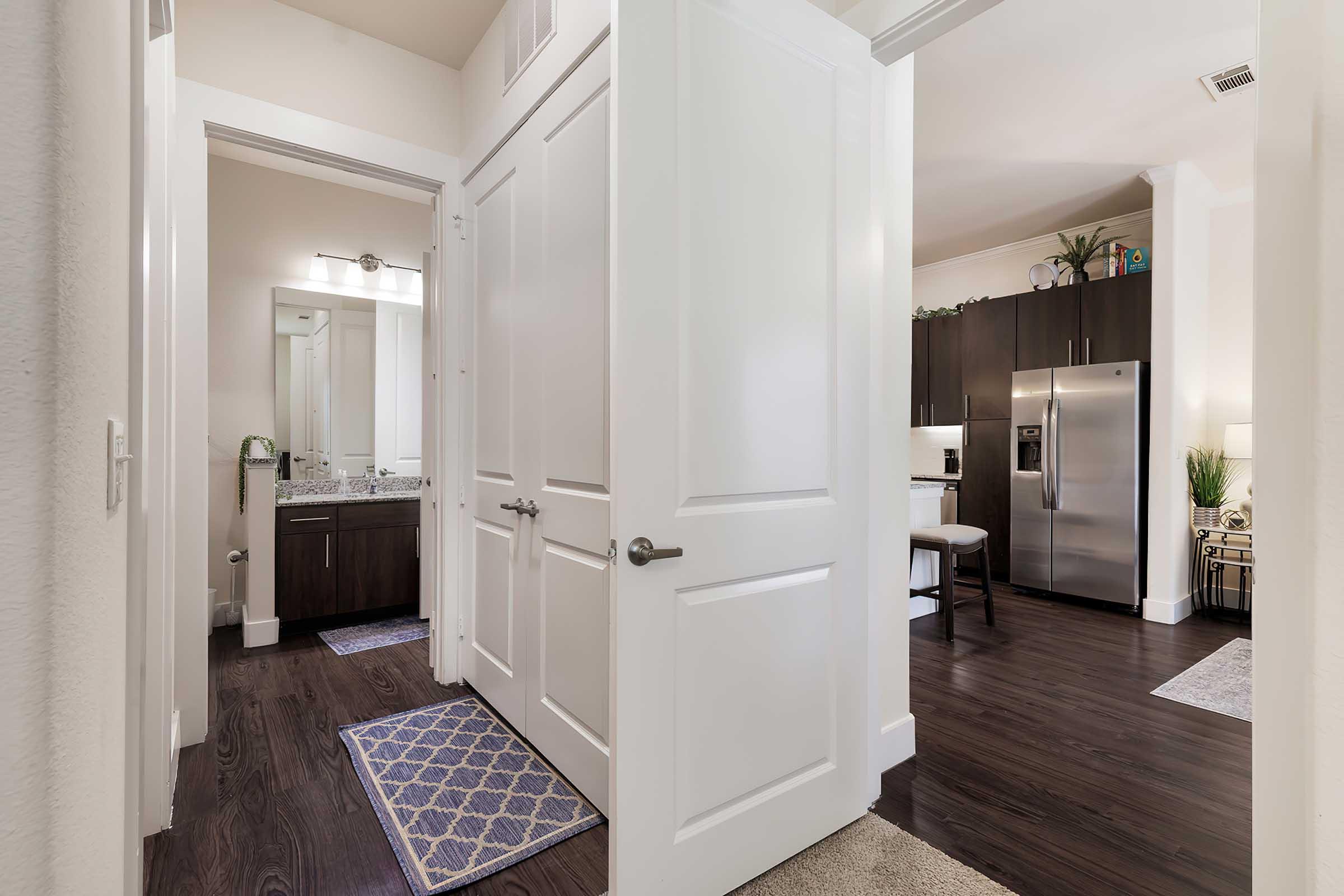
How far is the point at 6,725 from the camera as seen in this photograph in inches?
17.1

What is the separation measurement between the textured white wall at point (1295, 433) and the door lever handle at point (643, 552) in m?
1.00

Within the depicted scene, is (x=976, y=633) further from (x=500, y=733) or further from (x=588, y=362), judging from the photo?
(x=588, y=362)

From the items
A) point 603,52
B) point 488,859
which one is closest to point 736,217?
point 603,52

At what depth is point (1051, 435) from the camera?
452 cm

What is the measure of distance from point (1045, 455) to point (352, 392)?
499cm

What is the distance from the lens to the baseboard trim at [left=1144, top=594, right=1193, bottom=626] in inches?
158

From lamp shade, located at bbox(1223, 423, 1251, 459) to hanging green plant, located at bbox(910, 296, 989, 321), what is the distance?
6.79 ft

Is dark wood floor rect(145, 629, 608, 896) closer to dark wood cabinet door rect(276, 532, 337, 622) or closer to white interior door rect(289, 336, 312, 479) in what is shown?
dark wood cabinet door rect(276, 532, 337, 622)

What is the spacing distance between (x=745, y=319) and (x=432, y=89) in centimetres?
238

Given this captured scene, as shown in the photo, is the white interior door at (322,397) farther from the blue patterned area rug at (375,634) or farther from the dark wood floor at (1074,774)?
the dark wood floor at (1074,774)

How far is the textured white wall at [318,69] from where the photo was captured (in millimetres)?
2398

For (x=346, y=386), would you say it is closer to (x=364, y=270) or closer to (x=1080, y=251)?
(x=364, y=270)

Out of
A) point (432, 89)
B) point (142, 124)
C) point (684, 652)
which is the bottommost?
point (684, 652)

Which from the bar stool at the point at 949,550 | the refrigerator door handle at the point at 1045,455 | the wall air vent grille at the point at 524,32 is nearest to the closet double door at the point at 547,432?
the wall air vent grille at the point at 524,32
